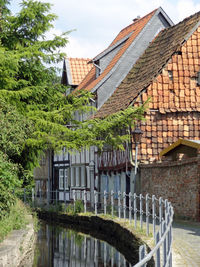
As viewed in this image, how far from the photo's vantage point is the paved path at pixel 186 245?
10.4 metres

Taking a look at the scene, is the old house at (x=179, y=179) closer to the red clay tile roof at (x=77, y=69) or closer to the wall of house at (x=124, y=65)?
the wall of house at (x=124, y=65)

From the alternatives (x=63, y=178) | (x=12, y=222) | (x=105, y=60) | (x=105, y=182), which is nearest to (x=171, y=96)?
(x=105, y=182)

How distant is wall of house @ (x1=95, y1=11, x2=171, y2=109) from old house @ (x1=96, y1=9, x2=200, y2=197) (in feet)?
14.4

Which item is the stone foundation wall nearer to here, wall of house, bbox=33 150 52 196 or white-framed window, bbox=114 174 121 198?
white-framed window, bbox=114 174 121 198

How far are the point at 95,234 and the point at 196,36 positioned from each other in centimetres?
1174

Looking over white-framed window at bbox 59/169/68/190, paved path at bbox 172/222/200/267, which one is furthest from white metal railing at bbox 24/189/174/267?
white-framed window at bbox 59/169/68/190

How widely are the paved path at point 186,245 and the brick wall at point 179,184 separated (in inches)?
47.0

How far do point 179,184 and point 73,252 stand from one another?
5334mm

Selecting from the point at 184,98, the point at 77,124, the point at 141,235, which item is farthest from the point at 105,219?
the point at 184,98

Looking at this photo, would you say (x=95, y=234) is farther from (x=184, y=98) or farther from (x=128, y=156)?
(x=184, y=98)

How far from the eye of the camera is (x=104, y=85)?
1332 inches

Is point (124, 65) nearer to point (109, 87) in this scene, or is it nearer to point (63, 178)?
point (109, 87)

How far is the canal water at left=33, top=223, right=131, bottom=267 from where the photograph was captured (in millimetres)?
15031

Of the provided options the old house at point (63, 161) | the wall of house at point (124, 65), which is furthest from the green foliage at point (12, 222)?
the old house at point (63, 161)
